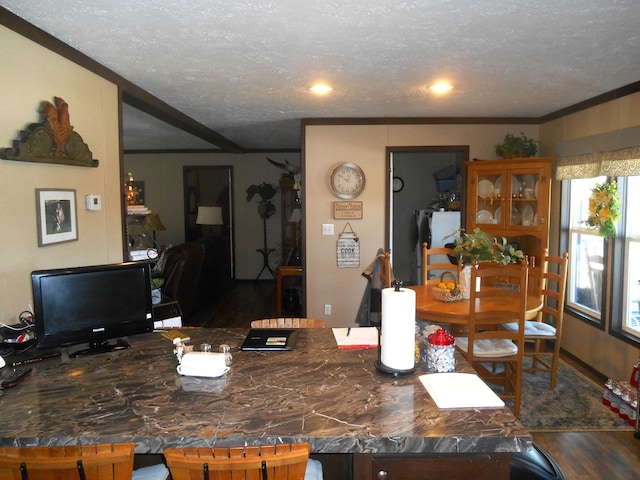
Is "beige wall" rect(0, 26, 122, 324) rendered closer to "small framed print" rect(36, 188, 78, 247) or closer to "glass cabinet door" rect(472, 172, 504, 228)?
"small framed print" rect(36, 188, 78, 247)

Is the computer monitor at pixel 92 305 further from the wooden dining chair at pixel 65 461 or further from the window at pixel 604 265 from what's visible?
the window at pixel 604 265

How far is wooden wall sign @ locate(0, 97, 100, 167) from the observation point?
7.09ft

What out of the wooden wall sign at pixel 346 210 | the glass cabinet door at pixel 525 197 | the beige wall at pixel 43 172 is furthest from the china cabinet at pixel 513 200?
the beige wall at pixel 43 172

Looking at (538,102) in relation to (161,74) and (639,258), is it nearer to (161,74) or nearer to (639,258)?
(639,258)

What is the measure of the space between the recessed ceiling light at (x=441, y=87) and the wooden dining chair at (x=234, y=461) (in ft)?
9.46

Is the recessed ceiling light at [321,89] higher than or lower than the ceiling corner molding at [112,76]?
higher

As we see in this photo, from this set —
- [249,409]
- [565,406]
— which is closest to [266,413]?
[249,409]

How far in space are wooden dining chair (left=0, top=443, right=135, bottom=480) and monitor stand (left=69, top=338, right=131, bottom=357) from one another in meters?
0.82

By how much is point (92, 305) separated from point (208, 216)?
5911 mm

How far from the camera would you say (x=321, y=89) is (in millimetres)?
3496

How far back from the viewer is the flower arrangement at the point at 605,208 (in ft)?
11.5

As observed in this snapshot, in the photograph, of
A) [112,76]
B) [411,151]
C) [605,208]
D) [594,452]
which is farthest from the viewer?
[411,151]

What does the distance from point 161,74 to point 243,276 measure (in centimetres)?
554

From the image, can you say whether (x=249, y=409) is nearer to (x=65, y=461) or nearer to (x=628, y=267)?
(x=65, y=461)
